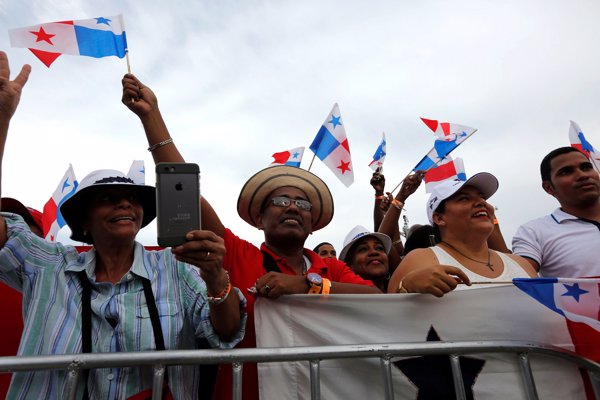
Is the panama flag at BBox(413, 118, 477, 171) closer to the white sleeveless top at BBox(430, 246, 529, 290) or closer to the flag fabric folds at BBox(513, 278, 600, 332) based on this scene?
the white sleeveless top at BBox(430, 246, 529, 290)

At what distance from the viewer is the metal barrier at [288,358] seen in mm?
1437

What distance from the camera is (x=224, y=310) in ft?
5.64

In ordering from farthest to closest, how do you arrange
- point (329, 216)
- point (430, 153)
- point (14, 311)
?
point (430, 153)
point (329, 216)
point (14, 311)


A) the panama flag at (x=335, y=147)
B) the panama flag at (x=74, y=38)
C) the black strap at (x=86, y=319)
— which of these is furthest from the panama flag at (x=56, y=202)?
the black strap at (x=86, y=319)

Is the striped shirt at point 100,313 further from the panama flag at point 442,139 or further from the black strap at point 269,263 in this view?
the panama flag at point 442,139

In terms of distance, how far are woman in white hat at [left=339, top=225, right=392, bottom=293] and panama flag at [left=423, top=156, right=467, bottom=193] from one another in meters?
2.14

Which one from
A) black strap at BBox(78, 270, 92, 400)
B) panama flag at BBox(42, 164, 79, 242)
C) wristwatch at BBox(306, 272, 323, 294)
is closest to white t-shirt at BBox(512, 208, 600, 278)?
wristwatch at BBox(306, 272, 323, 294)

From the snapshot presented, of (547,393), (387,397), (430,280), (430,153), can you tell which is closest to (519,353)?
(547,393)

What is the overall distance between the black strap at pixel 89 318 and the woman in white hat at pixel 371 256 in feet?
7.86

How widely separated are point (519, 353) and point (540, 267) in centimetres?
142

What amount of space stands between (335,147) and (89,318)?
4.05m

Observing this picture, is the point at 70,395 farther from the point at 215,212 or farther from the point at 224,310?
the point at 215,212

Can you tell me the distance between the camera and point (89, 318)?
68.3 inches

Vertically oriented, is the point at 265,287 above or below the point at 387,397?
above
